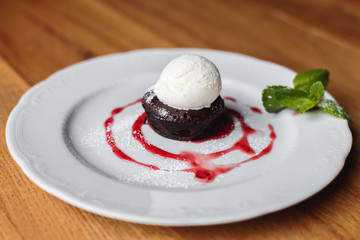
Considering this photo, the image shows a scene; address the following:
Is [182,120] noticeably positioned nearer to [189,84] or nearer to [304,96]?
[189,84]

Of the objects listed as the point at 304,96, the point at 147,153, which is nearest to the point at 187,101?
the point at 147,153

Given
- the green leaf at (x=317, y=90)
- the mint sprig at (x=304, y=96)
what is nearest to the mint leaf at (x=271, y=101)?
the mint sprig at (x=304, y=96)

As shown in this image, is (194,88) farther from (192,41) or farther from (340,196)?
(192,41)

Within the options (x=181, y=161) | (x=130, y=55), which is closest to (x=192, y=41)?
(x=130, y=55)

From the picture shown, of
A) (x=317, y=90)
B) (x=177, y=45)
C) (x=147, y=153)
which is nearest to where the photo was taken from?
(x=147, y=153)

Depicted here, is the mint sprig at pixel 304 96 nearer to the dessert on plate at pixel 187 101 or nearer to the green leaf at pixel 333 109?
the green leaf at pixel 333 109
